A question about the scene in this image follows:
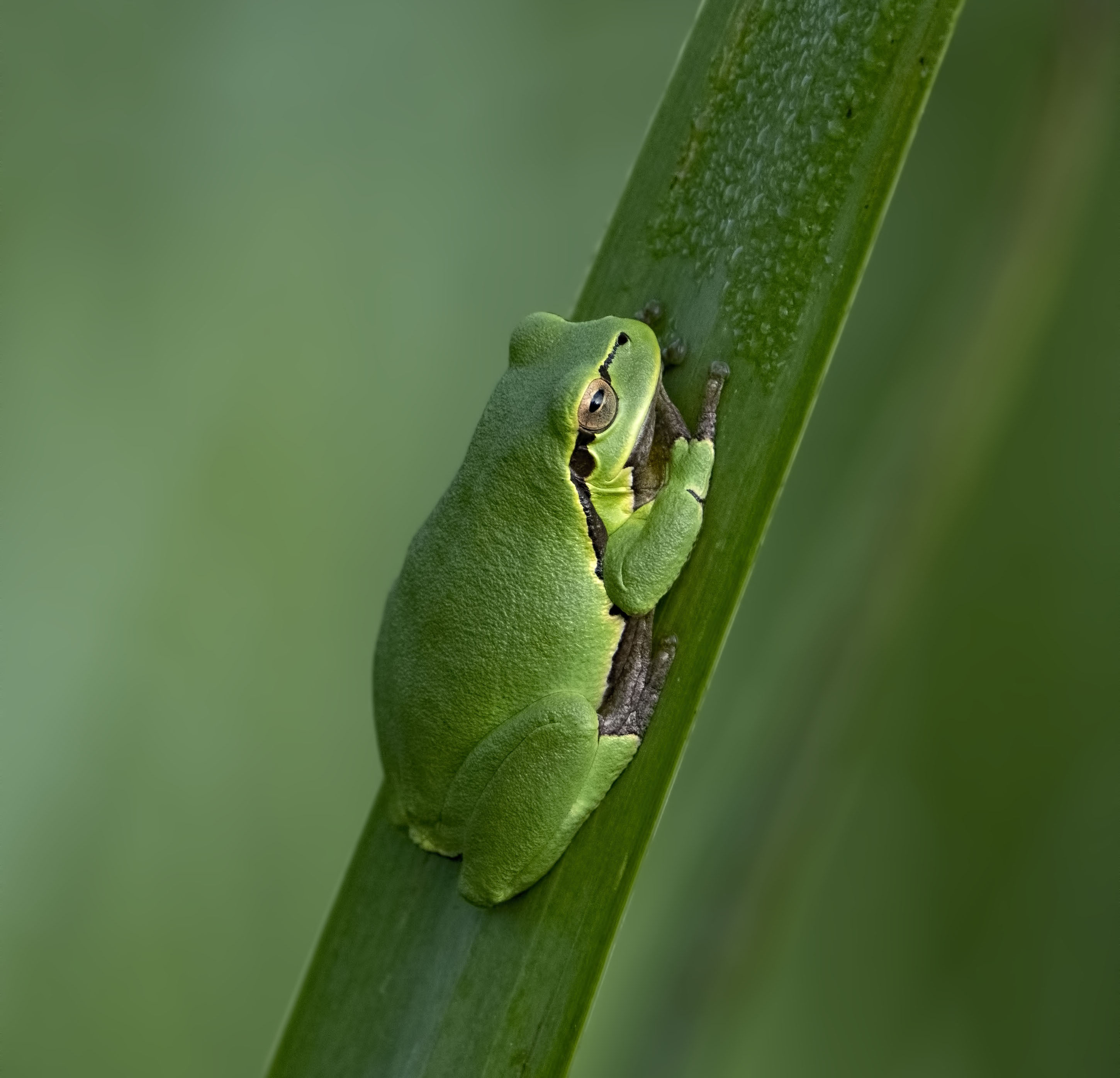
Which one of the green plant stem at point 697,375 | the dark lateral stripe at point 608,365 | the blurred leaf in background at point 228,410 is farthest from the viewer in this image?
the blurred leaf in background at point 228,410

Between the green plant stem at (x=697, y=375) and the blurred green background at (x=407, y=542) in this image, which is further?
the blurred green background at (x=407, y=542)

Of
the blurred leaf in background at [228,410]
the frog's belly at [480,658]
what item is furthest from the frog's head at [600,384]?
the blurred leaf in background at [228,410]

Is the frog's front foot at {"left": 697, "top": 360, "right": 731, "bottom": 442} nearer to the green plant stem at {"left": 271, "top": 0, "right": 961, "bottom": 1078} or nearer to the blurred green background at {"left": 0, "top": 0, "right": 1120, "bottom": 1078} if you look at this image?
the green plant stem at {"left": 271, "top": 0, "right": 961, "bottom": 1078}

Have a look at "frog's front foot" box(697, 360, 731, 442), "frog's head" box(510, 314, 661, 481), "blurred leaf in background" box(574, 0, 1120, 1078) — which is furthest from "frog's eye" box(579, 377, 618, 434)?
"blurred leaf in background" box(574, 0, 1120, 1078)

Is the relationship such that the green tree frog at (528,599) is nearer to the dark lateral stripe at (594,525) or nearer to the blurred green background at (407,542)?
the dark lateral stripe at (594,525)

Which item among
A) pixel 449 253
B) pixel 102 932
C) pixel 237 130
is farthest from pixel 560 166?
pixel 102 932

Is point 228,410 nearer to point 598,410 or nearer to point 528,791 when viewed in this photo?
point 598,410
